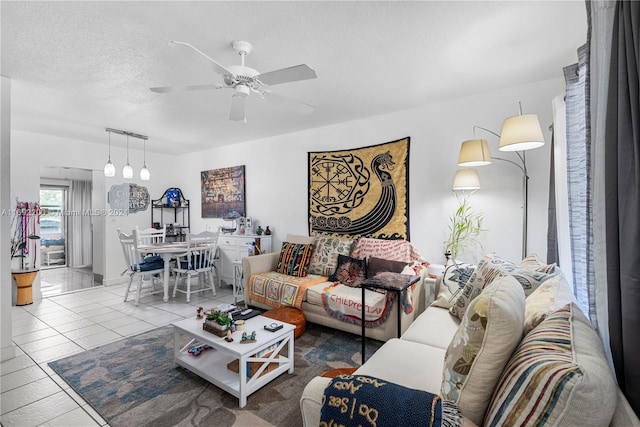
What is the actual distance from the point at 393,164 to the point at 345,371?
7.92ft

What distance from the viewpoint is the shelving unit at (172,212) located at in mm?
5797

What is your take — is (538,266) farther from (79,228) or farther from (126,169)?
(79,228)

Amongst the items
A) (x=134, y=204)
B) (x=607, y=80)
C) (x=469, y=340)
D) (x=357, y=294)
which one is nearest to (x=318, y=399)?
(x=469, y=340)

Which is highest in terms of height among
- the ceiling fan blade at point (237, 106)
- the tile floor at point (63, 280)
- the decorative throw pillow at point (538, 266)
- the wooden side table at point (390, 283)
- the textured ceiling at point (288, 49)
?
the textured ceiling at point (288, 49)

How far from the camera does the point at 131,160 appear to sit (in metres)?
5.37

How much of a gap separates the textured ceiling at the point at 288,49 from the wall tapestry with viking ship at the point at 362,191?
620 mm

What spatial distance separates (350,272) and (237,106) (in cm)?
203

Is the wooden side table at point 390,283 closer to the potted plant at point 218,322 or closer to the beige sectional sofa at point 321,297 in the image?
the beige sectional sofa at point 321,297

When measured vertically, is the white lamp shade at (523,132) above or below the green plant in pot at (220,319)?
above

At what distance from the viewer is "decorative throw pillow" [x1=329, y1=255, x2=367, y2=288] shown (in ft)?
10.2

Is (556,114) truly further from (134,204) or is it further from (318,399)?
(134,204)

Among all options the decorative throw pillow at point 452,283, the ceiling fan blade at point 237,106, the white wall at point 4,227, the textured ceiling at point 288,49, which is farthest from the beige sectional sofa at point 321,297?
the white wall at point 4,227

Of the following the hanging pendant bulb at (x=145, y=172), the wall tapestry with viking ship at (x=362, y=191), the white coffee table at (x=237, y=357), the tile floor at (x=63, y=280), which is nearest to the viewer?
the white coffee table at (x=237, y=357)

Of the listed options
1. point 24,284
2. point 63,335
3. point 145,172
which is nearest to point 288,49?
point 145,172
